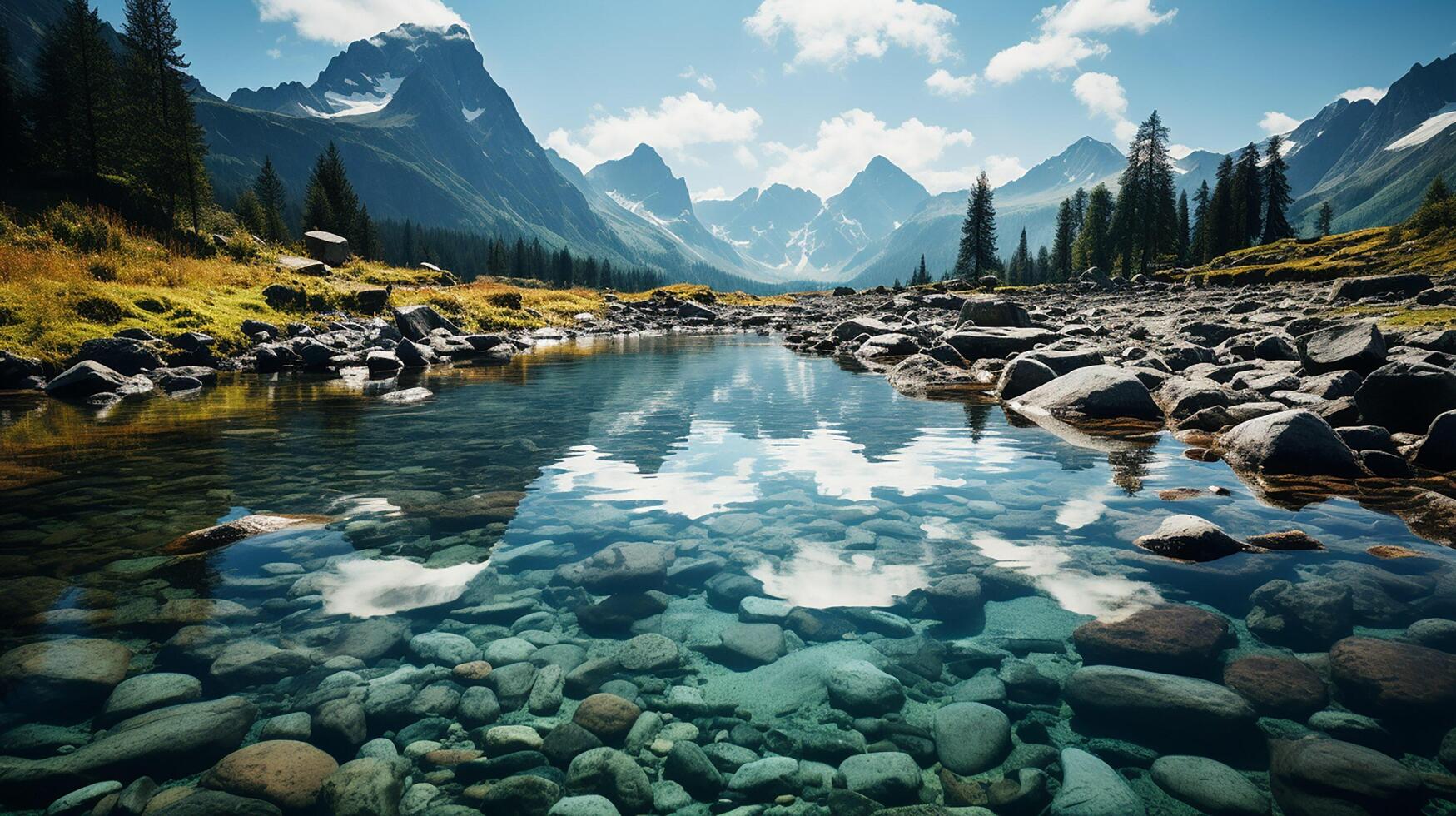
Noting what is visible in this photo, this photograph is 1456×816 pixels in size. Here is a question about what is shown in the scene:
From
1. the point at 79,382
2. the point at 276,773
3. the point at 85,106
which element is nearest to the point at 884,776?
the point at 276,773

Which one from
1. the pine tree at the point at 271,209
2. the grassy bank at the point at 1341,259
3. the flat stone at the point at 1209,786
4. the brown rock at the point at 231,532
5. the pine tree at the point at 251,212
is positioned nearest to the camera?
the flat stone at the point at 1209,786

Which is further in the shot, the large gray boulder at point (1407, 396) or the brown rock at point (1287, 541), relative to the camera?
the large gray boulder at point (1407, 396)

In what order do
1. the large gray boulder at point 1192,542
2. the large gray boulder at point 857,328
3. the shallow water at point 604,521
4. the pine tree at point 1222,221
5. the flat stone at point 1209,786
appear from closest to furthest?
the flat stone at point 1209,786 → the shallow water at point 604,521 → the large gray boulder at point 1192,542 → the large gray boulder at point 857,328 → the pine tree at point 1222,221

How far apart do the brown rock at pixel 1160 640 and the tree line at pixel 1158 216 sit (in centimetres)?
8017

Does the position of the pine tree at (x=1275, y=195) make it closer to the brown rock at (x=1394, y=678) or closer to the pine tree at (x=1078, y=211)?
the pine tree at (x=1078, y=211)

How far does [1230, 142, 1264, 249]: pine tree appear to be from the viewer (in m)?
77.0

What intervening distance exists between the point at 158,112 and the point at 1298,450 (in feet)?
173

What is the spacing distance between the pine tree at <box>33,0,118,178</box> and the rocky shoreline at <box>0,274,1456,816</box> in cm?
4986

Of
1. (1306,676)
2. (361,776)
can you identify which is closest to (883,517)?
(1306,676)

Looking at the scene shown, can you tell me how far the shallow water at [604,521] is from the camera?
4473 millimetres

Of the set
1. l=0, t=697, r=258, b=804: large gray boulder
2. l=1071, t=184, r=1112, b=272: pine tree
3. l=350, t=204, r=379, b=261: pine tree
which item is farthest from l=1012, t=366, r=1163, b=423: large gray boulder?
l=1071, t=184, r=1112, b=272: pine tree

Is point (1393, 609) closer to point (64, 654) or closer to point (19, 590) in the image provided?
point (64, 654)

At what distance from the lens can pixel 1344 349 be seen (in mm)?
11164

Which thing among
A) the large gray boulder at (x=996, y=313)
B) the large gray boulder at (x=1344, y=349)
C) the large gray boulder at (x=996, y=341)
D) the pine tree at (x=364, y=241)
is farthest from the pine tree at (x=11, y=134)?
the large gray boulder at (x=1344, y=349)
